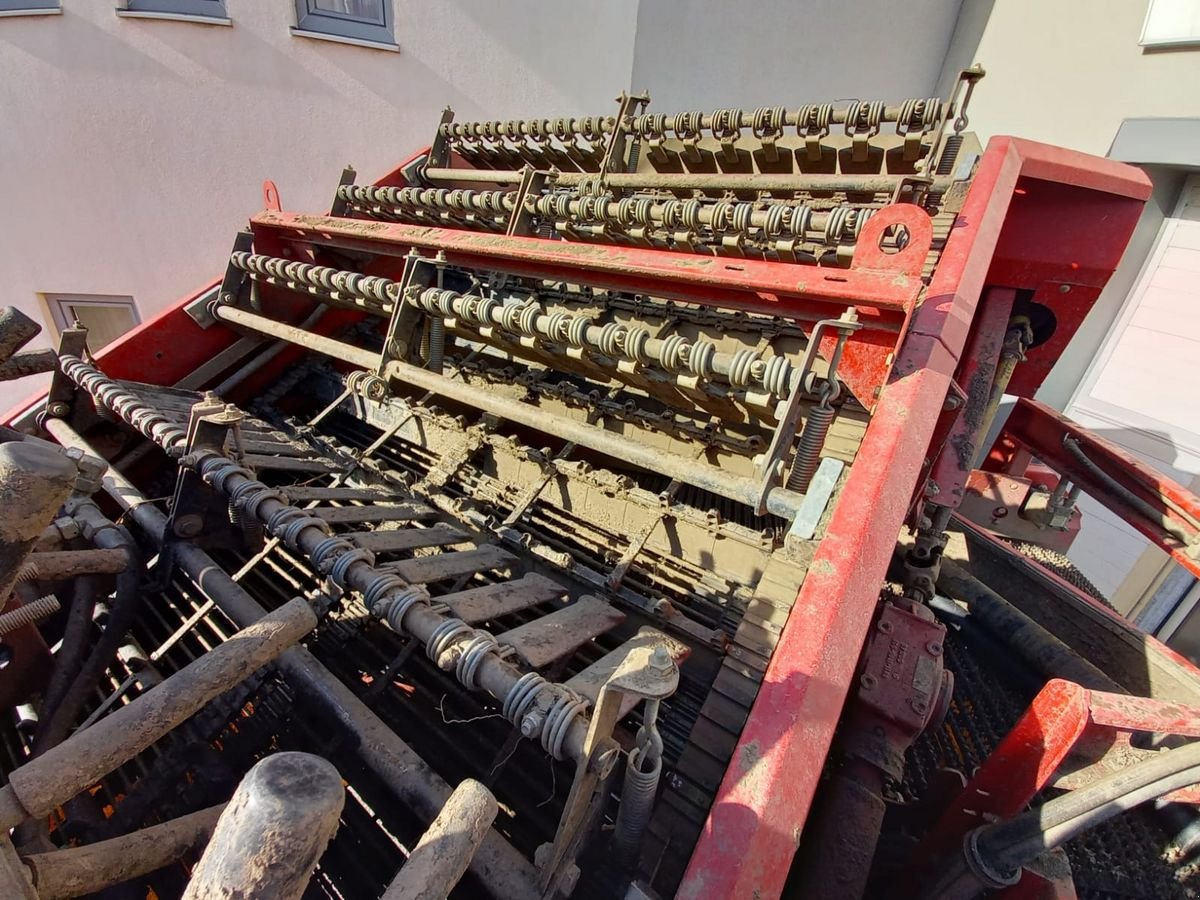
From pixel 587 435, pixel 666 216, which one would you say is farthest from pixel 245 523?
pixel 666 216

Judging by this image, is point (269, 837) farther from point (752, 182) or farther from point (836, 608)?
point (752, 182)

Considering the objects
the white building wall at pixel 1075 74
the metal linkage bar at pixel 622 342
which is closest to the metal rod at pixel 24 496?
the metal linkage bar at pixel 622 342

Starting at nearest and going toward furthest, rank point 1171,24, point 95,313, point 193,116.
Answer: point 1171,24, point 193,116, point 95,313

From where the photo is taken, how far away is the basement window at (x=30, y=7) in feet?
13.1

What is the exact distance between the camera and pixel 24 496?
0.78 metres

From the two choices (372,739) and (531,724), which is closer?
(531,724)

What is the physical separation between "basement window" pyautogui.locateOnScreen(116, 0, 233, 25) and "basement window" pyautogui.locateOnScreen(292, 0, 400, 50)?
51 centimetres

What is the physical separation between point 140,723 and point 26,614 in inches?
36.0

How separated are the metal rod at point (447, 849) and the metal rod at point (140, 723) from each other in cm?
49

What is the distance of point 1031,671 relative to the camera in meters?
2.55

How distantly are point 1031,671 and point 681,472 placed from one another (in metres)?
2.05

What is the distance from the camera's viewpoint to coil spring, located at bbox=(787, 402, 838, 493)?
183cm

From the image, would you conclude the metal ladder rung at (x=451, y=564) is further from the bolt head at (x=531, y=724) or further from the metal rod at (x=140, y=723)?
the bolt head at (x=531, y=724)

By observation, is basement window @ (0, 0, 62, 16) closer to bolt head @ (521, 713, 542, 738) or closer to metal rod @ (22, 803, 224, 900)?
metal rod @ (22, 803, 224, 900)
